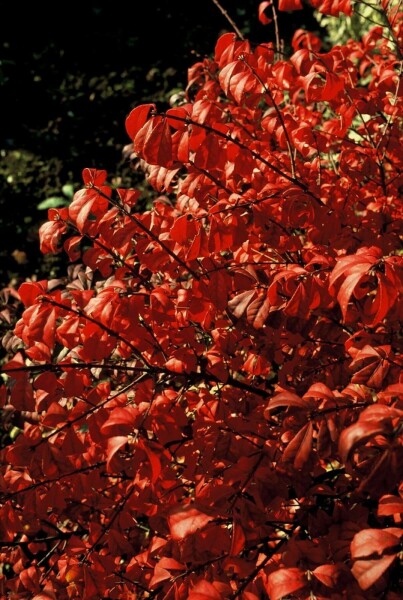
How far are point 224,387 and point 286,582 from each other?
35.9 inches

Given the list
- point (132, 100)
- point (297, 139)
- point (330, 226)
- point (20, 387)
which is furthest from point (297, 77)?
point (132, 100)

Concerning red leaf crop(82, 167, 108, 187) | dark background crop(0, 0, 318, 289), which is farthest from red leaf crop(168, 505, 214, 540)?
dark background crop(0, 0, 318, 289)

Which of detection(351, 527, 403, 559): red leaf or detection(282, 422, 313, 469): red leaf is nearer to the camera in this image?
detection(351, 527, 403, 559): red leaf

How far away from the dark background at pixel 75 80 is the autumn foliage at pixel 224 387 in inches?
124

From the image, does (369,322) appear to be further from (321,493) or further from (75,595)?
(75,595)

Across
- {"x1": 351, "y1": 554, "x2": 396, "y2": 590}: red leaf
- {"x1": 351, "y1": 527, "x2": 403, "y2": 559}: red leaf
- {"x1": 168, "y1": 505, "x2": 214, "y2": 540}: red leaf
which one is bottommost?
{"x1": 351, "y1": 554, "x2": 396, "y2": 590}: red leaf

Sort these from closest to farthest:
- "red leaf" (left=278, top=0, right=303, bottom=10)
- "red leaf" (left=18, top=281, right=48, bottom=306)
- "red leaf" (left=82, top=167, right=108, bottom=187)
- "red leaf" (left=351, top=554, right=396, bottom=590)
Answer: "red leaf" (left=351, top=554, right=396, bottom=590)
"red leaf" (left=18, top=281, right=48, bottom=306)
"red leaf" (left=82, top=167, right=108, bottom=187)
"red leaf" (left=278, top=0, right=303, bottom=10)

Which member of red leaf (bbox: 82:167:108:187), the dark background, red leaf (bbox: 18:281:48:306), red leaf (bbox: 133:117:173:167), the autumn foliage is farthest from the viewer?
the dark background

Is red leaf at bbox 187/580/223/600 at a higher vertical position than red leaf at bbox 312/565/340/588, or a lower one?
higher

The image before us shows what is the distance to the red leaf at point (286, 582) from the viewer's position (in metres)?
1.24

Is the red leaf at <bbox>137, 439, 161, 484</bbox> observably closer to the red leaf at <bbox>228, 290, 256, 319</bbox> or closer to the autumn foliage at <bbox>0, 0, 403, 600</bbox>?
the autumn foliage at <bbox>0, 0, 403, 600</bbox>

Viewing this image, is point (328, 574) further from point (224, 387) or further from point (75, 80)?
point (75, 80)

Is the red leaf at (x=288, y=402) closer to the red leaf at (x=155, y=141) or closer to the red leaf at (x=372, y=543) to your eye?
the red leaf at (x=372, y=543)

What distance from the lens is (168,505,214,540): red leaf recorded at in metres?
1.21
